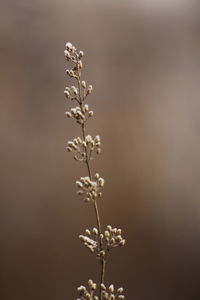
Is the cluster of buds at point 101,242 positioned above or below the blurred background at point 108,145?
below

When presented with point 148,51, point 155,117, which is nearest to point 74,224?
point 155,117

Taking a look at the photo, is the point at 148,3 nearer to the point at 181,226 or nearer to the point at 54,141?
the point at 54,141

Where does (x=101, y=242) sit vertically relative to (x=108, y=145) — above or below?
below

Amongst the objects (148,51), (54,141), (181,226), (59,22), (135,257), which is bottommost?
(135,257)

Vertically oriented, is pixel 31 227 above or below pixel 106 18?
below

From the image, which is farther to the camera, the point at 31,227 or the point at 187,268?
the point at 187,268

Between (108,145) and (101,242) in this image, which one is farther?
(108,145)

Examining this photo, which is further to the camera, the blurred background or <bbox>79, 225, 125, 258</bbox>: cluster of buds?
the blurred background

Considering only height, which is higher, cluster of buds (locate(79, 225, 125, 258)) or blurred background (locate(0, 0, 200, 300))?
blurred background (locate(0, 0, 200, 300))
